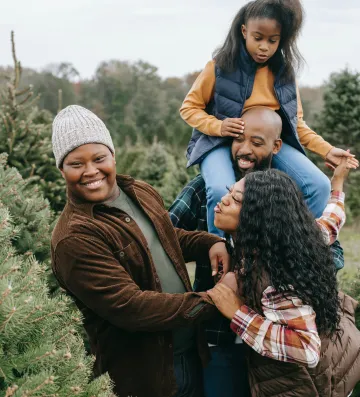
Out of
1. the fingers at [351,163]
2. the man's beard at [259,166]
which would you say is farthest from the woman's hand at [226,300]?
the fingers at [351,163]

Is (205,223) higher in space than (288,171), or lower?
lower

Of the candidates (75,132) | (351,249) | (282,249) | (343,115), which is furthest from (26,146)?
(343,115)

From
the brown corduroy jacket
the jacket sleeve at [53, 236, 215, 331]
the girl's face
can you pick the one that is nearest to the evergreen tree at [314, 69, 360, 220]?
the girl's face

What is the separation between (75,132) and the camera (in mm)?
2018

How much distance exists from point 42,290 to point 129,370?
0.69m

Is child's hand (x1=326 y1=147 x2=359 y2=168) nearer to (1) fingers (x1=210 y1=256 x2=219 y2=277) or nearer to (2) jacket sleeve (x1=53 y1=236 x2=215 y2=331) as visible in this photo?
(1) fingers (x1=210 y1=256 x2=219 y2=277)

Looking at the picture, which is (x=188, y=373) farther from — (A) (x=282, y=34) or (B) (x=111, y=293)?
(A) (x=282, y=34)

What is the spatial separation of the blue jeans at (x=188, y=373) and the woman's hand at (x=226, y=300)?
48 cm

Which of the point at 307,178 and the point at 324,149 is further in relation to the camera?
the point at 324,149

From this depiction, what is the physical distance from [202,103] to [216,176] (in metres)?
0.68

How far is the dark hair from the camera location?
2.84 metres

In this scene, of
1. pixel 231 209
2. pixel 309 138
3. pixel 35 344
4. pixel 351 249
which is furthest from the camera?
pixel 351 249

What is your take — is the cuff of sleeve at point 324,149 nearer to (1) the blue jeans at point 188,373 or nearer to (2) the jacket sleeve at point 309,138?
(2) the jacket sleeve at point 309,138

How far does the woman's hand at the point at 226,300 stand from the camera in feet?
6.50
